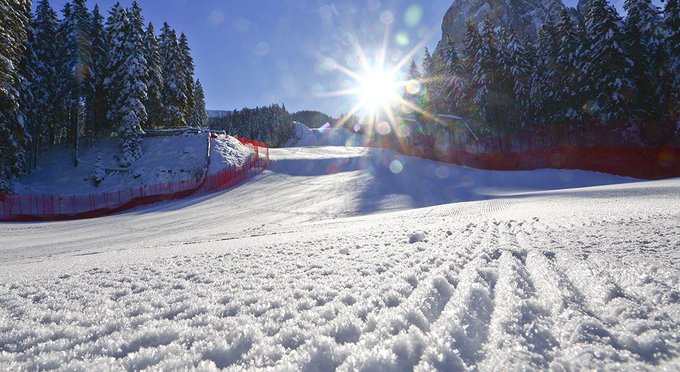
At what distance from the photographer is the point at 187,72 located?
121 ft

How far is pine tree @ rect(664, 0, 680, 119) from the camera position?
22641mm

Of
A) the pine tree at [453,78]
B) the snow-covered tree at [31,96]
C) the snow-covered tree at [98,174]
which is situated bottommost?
the snow-covered tree at [98,174]

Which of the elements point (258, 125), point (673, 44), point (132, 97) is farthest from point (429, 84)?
point (258, 125)

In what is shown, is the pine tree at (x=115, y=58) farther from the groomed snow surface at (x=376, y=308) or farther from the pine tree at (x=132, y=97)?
the groomed snow surface at (x=376, y=308)

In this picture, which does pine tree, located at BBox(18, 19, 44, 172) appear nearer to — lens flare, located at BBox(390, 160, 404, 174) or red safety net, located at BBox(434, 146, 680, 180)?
lens flare, located at BBox(390, 160, 404, 174)

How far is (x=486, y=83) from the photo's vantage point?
115 ft

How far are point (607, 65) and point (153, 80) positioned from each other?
40.9 m

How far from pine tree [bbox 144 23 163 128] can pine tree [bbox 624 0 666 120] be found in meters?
42.5

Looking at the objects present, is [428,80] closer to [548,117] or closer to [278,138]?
[548,117]

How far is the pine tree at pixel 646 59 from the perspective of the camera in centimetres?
2609

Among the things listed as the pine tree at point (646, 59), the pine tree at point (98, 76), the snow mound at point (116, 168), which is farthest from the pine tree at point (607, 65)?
the pine tree at point (98, 76)

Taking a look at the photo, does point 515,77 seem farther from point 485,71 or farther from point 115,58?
point 115,58

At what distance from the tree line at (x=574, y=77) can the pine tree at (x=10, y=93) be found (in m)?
38.5

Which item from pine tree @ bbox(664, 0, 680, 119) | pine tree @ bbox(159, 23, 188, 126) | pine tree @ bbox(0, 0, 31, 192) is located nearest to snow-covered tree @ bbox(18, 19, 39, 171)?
pine tree @ bbox(0, 0, 31, 192)
